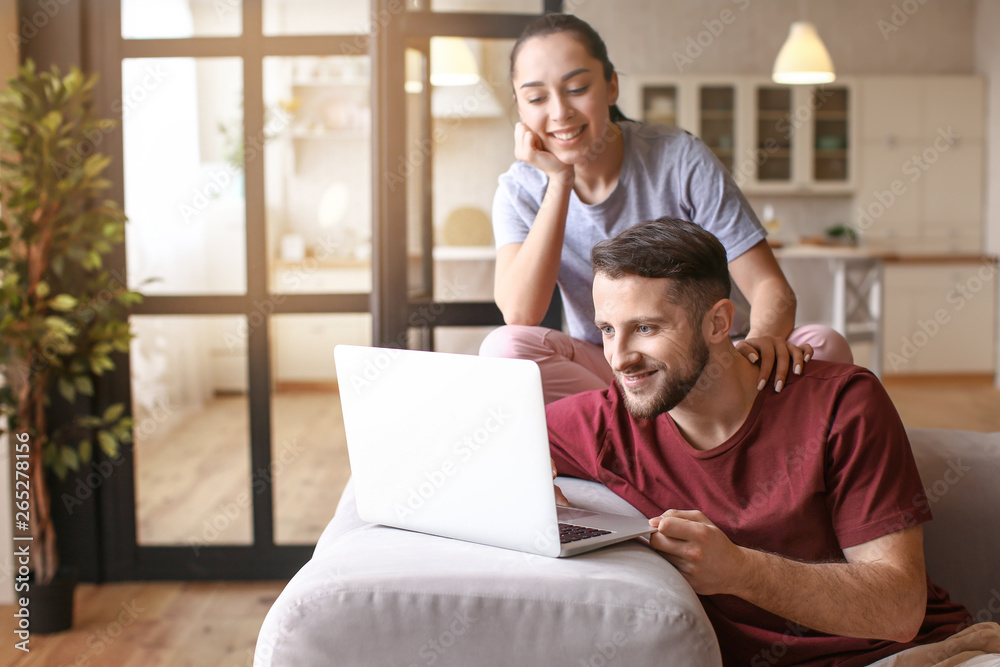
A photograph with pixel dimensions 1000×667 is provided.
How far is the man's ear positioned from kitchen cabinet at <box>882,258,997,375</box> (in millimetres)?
5352

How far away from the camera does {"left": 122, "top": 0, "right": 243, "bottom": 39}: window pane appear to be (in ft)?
14.3

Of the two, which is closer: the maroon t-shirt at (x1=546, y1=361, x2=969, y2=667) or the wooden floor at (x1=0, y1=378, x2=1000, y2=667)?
the maroon t-shirt at (x1=546, y1=361, x2=969, y2=667)

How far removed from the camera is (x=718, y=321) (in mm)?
1164

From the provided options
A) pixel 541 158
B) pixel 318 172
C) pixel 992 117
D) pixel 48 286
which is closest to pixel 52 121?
pixel 48 286

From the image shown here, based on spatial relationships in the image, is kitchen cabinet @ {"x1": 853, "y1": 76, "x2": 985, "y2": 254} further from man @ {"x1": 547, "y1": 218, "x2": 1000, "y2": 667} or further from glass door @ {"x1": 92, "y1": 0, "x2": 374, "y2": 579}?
man @ {"x1": 547, "y1": 218, "x2": 1000, "y2": 667}

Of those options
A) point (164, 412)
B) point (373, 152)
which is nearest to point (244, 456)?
point (164, 412)

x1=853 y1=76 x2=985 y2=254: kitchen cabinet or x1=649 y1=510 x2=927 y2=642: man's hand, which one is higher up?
x1=853 y1=76 x2=985 y2=254: kitchen cabinet

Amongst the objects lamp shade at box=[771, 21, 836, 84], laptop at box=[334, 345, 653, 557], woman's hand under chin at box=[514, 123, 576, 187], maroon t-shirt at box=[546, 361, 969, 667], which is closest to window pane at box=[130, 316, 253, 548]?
woman's hand under chin at box=[514, 123, 576, 187]

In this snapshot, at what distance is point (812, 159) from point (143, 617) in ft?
17.9

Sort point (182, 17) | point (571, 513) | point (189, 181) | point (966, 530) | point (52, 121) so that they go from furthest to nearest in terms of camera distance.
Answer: point (189, 181) < point (182, 17) < point (52, 121) < point (966, 530) < point (571, 513)

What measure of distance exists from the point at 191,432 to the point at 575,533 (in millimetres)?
3982

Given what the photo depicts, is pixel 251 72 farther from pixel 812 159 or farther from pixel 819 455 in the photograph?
pixel 812 159

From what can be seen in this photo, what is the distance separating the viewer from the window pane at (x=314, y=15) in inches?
249

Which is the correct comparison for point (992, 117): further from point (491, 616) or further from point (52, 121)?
point (491, 616)
